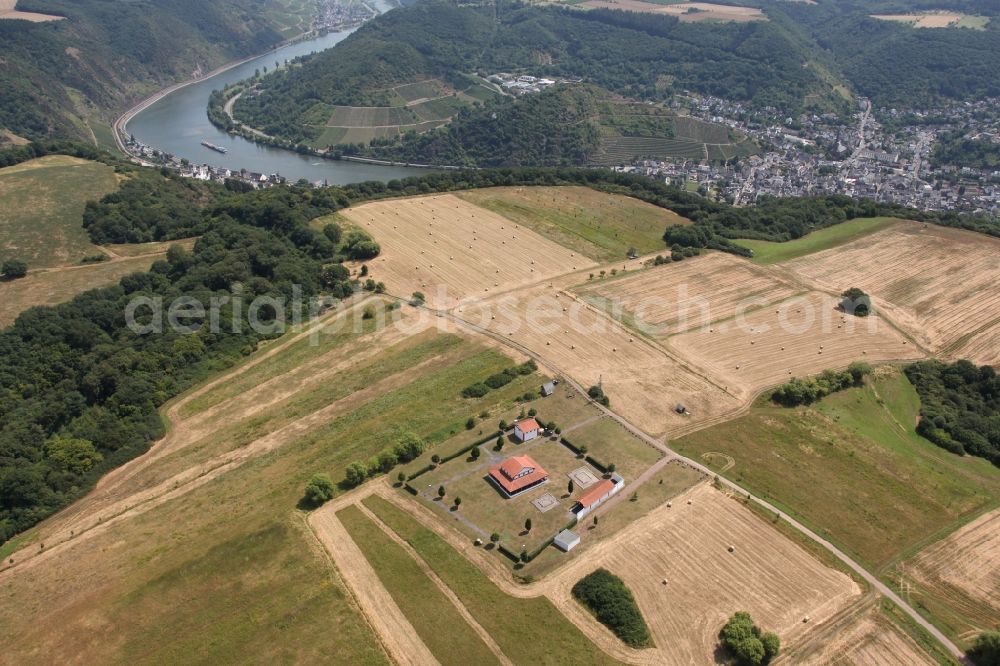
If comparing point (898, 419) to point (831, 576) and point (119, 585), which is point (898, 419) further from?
point (119, 585)

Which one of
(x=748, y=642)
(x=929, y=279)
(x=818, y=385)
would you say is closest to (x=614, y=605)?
(x=748, y=642)

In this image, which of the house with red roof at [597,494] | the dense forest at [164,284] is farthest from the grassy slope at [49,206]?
the house with red roof at [597,494]

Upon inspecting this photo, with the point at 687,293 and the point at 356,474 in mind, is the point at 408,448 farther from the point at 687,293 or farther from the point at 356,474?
the point at 687,293

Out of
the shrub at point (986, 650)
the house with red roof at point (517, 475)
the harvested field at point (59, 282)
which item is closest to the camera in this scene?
the shrub at point (986, 650)

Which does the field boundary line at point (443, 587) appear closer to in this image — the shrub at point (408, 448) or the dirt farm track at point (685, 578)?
the dirt farm track at point (685, 578)

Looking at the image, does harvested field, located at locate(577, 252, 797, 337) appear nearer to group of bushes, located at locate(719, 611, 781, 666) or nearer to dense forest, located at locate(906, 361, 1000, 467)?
dense forest, located at locate(906, 361, 1000, 467)

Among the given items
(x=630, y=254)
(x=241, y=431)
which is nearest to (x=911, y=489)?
(x=630, y=254)
